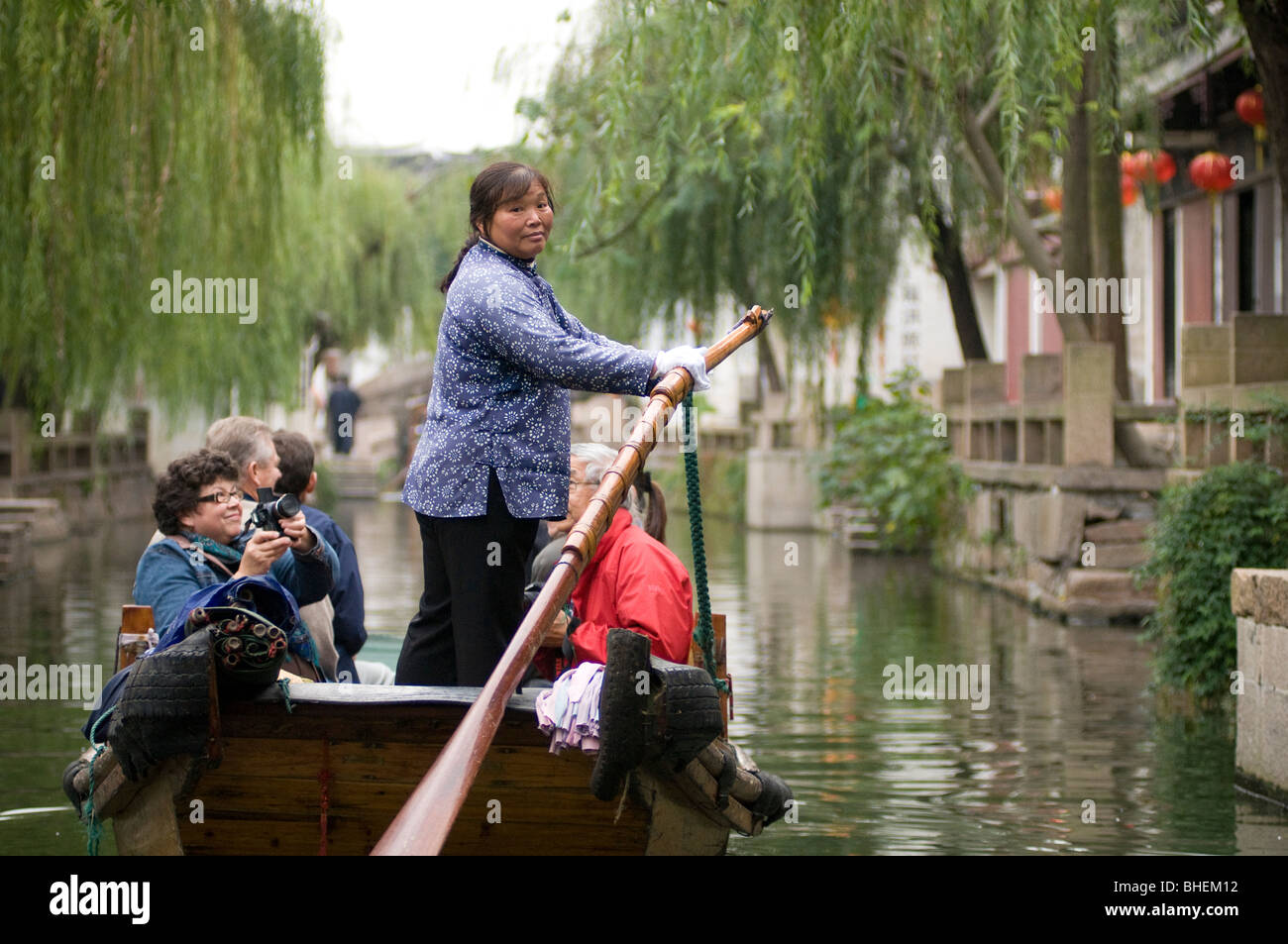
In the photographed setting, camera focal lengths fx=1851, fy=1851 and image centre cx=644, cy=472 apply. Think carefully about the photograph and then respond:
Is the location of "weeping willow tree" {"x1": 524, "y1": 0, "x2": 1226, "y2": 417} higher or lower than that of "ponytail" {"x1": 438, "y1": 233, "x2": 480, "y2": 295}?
higher

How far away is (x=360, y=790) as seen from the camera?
15.4 ft

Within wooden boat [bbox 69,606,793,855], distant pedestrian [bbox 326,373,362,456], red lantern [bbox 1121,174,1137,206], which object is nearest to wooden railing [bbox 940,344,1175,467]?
red lantern [bbox 1121,174,1137,206]

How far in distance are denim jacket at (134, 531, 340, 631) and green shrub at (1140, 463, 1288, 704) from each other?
4.72 metres

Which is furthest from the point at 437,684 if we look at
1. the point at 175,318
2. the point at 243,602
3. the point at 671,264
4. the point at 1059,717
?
the point at 671,264

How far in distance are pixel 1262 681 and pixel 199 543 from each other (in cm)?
396

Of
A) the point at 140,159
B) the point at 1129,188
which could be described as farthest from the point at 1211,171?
the point at 140,159

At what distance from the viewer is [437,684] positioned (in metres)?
5.07

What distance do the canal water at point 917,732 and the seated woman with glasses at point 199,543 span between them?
1.20m

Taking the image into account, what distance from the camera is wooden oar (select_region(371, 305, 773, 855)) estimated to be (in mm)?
3693

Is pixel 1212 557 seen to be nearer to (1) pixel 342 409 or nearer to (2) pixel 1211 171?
(2) pixel 1211 171

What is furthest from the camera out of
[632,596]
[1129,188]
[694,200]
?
[694,200]

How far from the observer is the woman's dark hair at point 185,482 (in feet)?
18.0

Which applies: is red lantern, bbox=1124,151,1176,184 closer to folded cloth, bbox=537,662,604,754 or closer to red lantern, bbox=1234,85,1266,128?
red lantern, bbox=1234,85,1266,128
